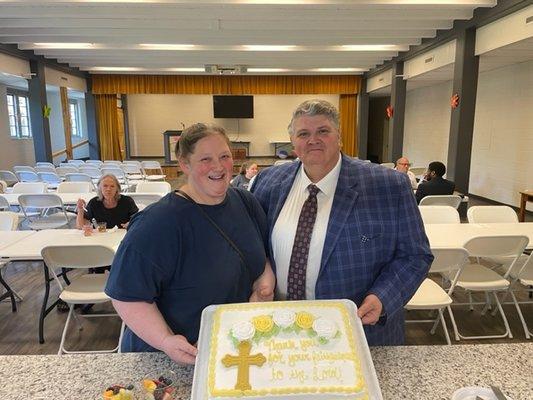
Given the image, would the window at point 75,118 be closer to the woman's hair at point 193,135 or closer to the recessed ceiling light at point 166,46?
the recessed ceiling light at point 166,46

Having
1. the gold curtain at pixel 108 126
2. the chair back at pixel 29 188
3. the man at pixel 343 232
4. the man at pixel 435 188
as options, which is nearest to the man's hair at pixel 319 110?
the man at pixel 343 232

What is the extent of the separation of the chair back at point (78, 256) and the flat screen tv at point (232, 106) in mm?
11839

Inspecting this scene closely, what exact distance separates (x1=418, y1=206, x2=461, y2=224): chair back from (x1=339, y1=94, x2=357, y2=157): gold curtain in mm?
9732

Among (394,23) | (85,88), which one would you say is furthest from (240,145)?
(394,23)

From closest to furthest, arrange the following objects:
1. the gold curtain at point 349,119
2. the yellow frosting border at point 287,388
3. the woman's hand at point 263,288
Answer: the yellow frosting border at point 287,388, the woman's hand at point 263,288, the gold curtain at point 349,119

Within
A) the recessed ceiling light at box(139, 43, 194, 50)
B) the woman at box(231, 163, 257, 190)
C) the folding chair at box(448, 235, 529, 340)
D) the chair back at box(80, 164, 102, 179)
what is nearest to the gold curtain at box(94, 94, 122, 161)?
the recessed ceiling light at box(139, 43, 194, 50)

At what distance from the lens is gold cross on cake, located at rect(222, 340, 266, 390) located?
2.64 ft

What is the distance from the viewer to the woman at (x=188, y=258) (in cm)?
109

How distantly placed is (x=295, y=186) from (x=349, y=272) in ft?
1.29

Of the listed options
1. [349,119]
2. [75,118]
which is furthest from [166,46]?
[75,118]

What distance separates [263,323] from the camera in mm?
912

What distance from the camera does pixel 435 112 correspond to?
11086 millimetres

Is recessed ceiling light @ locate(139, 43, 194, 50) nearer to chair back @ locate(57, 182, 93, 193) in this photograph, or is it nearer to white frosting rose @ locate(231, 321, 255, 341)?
chair back @ locate(57, 182, 93, 193)

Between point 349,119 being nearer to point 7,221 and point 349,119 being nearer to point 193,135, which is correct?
point 7,221
